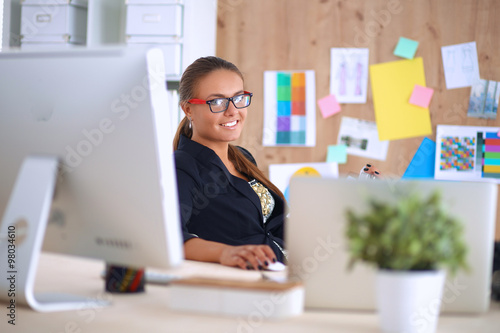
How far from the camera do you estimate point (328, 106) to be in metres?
2.87

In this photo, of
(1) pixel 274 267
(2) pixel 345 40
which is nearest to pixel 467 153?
(2) pixel 345 40

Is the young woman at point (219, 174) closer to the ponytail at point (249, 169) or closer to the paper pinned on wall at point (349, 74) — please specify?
the ponytail at point (249, 169)

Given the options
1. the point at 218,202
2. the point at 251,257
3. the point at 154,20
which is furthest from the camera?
the point at 154,20

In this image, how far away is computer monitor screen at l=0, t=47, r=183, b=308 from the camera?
2.88 ft

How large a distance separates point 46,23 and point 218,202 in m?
1.51

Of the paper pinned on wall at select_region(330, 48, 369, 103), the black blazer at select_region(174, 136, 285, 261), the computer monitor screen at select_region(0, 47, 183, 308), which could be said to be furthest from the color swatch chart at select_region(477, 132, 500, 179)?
the computer monitor screen at select_region(0, 47, 183, 308)

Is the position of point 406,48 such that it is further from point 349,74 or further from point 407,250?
point 407,250

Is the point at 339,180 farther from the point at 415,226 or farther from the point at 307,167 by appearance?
the point at 307,167

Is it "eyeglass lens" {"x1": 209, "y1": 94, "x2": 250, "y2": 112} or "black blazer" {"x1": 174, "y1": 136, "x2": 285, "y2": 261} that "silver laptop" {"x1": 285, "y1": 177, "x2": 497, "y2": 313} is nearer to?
"black blazer" {"x1": 174, "y1": 136, "x2": 285, "y2": 261}

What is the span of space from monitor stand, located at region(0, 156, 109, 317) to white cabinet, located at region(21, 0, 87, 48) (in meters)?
1.93

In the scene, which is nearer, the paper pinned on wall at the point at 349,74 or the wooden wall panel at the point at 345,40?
the wooden wall panel at the point at 345,40

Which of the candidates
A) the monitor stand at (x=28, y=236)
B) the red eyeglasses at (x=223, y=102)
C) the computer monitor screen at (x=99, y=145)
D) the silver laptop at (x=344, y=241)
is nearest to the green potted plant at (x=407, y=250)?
the silver laptop at (x=344, y=241)

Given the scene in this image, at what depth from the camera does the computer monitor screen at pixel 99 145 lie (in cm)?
88

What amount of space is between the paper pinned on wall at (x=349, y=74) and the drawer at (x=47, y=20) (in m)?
1.29
